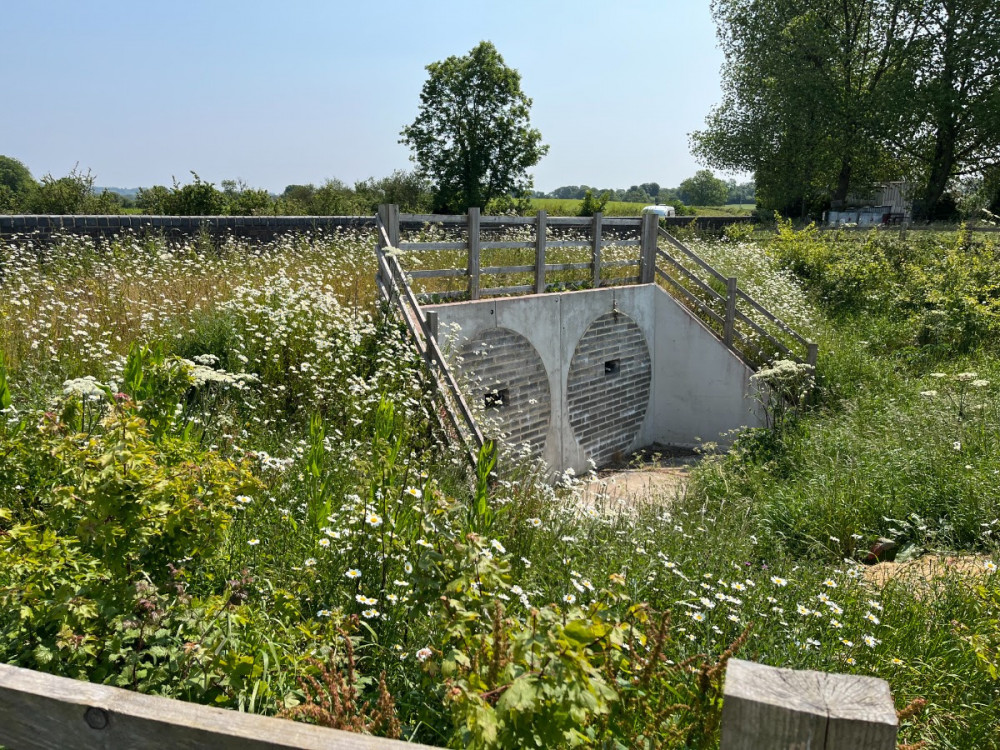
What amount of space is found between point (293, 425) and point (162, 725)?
5.08 meters

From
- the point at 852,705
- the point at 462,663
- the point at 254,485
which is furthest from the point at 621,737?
the point at 254,485

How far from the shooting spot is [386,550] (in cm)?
347

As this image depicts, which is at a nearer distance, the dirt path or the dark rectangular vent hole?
the dirt path

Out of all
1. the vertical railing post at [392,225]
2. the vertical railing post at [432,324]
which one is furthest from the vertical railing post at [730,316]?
the vertical railing post at [432,324]

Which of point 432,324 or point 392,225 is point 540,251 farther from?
point 432,324

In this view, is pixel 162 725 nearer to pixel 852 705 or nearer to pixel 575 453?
pixel 852 705

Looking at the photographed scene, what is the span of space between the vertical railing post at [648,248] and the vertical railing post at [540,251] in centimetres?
298

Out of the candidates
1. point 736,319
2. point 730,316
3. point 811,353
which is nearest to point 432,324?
point 730,316

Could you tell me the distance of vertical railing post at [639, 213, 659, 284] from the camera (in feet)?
43.5

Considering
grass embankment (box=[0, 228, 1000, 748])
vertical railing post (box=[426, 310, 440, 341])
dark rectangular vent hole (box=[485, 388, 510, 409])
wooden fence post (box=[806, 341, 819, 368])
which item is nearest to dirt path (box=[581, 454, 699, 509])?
grass embankment (box=[0, 228, 1000, 748])

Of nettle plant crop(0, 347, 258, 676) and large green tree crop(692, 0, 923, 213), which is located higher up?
large green tree crop(692, 0, 923, 213)

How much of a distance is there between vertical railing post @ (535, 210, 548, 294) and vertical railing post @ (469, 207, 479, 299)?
1.23 metres

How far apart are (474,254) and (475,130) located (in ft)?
117

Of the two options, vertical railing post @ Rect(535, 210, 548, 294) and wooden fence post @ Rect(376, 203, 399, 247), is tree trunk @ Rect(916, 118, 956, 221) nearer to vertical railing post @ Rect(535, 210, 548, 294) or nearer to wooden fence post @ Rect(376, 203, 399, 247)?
vertical railing post @ Rect(535, 210, 548, 294)
